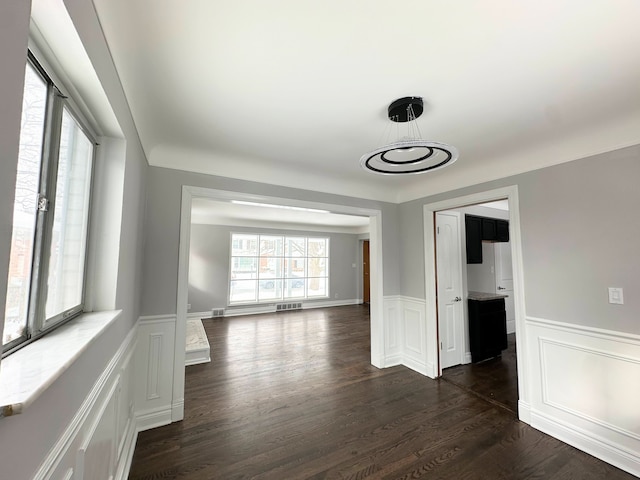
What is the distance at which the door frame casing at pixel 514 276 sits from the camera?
244 centimetres

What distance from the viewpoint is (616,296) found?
6.40 ft

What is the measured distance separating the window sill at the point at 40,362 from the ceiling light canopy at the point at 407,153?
5.21ft

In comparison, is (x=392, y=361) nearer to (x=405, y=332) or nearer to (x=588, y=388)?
(x=405, y=332)

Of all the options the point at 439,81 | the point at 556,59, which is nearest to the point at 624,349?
the point at 556,59

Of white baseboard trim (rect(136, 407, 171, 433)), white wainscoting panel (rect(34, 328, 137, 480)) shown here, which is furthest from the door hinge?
white baseboard trim (rect(136, 407, 171, 433))

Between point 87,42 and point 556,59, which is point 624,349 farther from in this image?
point 87,42

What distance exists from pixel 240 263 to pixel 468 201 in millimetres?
5581

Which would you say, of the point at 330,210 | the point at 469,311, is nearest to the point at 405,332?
the point at 469,311

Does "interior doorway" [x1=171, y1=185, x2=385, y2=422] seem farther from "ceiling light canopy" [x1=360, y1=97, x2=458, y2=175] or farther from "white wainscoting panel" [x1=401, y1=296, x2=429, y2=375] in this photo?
"ceiling light canopy" [x1=360, y1=97, x2=458, y2=175]

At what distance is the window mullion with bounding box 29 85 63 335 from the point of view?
926 millimetres

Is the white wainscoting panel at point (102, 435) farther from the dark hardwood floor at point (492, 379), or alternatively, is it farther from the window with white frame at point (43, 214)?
the dark hardwood floor at point (492, 379)

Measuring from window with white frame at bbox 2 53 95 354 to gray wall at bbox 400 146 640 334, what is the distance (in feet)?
10.6

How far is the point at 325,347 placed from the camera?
4344 millimetres

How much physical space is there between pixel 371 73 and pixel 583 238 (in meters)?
2.13
